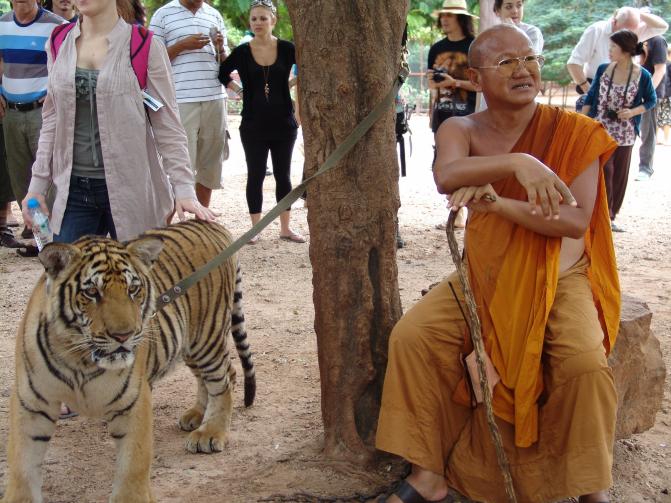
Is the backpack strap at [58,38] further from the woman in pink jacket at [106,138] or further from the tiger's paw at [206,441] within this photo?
the tiger's paw at [206,441]

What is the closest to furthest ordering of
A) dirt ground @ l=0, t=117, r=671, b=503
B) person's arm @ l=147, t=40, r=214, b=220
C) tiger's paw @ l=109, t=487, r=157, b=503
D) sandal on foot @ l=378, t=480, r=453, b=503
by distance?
tiger's paw @ l=109, t=487, r=157, b=503, sandal on foot @ l=378, t=480, r=453, b=503, dirt ground @ l=0, t=117, r=671, b=503, person's arm @ l=147, t=40, r=214, b=220

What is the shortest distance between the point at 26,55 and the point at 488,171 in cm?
593

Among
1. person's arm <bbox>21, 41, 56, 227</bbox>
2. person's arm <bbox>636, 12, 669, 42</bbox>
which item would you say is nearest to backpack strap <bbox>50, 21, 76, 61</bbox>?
person's arm <bbox>21, 41, 56, 227</bbox>

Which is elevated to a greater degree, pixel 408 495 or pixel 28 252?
pixel 408 495

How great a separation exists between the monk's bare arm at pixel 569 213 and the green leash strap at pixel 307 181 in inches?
24.5

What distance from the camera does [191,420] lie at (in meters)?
4.29

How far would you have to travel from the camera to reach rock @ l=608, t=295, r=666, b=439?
3.78 m

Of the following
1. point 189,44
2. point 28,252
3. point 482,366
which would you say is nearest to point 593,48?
point 189,44

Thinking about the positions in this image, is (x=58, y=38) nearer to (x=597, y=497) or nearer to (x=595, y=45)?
(x=597, y=497)

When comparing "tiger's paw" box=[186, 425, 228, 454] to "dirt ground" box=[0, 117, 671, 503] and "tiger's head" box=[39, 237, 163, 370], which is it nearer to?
"dirt ground" box=[0, 117, 671, 503]

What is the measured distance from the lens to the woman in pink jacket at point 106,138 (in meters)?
3.82

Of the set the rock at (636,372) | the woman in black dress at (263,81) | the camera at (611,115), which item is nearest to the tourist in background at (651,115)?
the camera at (611,115)

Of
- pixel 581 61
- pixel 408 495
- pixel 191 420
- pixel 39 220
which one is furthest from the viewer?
pixel 581 61

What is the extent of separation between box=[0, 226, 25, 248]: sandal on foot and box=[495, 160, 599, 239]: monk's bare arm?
6.14 metres
